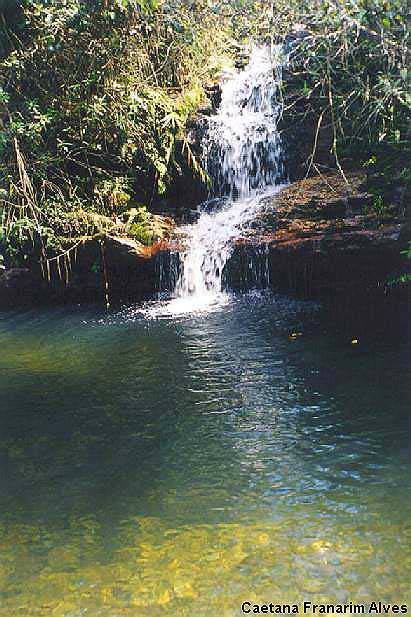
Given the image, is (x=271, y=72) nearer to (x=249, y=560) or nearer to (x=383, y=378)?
(x=383, y=378)

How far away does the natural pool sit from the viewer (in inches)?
115

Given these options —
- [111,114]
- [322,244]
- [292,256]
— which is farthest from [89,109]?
[322,244]

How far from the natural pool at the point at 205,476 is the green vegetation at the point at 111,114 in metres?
3.98

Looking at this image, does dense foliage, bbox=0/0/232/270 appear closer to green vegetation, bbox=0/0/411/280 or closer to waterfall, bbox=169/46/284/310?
green vegetation, bbox=0/0/411/280

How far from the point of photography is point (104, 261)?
1071 centimetres

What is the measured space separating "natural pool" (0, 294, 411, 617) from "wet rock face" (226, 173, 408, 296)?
2.35m

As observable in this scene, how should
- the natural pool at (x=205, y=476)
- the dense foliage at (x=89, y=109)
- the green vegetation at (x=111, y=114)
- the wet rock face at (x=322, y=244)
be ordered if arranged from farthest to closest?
the dense foliage at (x=89, y=109) < the green vegetation at (x=111, y=114) < the wet rock face at (x=322, y=244) < the natural pool at (x=205, y=476)

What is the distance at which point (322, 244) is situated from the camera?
365 inches

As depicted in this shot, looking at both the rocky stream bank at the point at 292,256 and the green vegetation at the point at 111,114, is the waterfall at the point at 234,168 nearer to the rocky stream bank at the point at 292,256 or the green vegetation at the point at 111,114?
the rocky stream bank at the point at 292,256

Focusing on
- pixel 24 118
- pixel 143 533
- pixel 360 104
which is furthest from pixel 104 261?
pixel 143 533

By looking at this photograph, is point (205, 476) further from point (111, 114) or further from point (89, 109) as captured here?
point (111, 114)

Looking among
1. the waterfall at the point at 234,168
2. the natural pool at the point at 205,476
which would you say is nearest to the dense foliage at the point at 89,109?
the waterfall at the point at 234,168

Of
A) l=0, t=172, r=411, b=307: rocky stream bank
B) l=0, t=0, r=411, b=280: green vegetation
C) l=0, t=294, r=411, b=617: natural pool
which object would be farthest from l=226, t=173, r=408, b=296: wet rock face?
l=0, t=294, r=411, b=617: natural pool

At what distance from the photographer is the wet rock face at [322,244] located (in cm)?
901
